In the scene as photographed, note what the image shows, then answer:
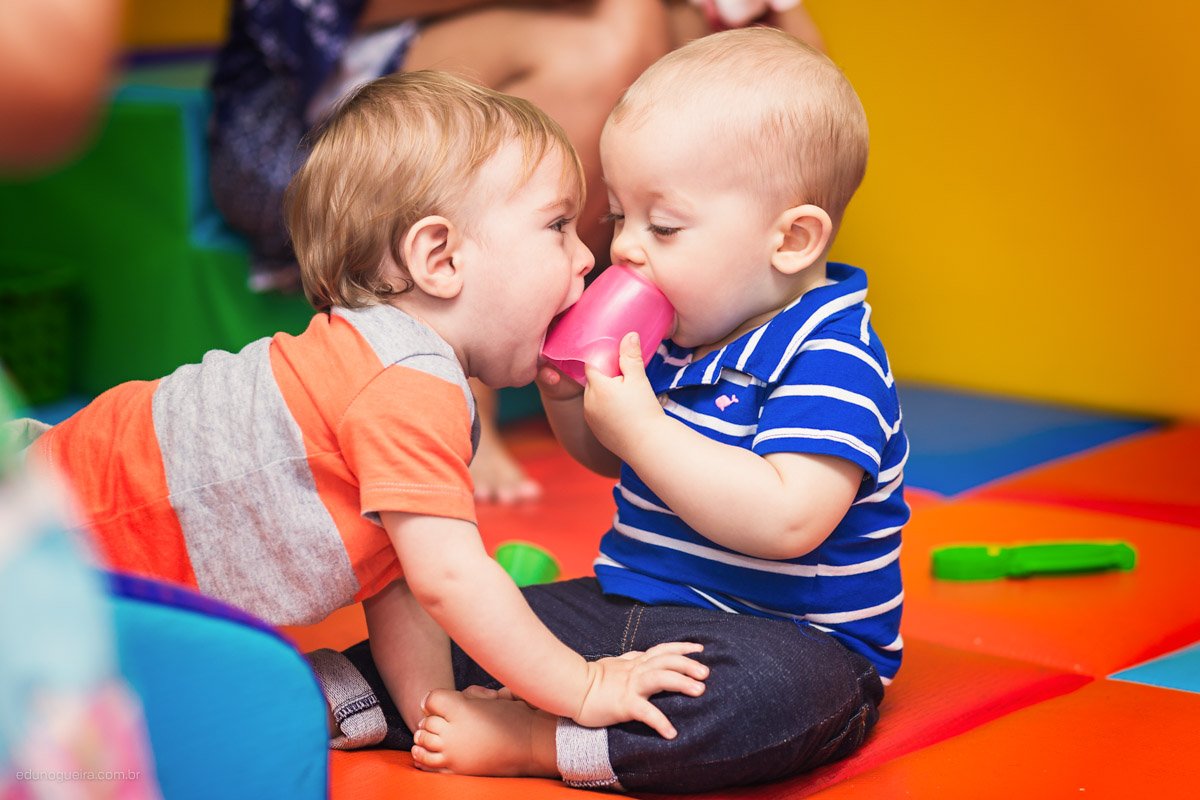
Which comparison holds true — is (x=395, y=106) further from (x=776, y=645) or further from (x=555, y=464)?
(x=555, y=464)

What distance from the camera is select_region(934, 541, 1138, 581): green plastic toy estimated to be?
1.42 meters

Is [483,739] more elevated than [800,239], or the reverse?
[800,239]

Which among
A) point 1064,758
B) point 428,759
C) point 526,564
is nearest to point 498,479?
point 526,564

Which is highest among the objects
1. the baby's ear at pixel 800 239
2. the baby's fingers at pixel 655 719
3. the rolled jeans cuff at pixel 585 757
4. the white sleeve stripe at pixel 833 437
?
the baby's ear at pixel 800 239

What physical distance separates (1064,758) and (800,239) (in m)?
0.42

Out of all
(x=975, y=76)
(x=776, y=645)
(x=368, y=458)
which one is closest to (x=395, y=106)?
(x=368, y=458)

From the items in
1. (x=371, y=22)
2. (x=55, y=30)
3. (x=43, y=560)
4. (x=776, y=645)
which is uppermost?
(x=55, y=30)

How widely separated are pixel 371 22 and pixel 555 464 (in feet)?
2.25

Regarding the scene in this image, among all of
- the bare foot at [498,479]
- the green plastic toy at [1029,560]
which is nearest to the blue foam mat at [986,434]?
the green plastic toy at [1029,560]

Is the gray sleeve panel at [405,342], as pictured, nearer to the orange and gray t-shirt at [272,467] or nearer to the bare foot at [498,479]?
the orange and gray t-shirt at [272,467]

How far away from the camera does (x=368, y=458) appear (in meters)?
0.92

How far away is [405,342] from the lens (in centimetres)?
97

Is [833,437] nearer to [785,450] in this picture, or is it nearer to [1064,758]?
[785,450]

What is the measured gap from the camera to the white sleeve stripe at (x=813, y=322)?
3.32 feet
